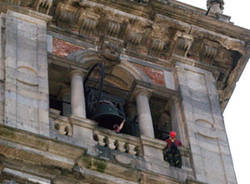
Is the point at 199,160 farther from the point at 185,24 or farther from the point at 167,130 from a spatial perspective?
the point at 185,24

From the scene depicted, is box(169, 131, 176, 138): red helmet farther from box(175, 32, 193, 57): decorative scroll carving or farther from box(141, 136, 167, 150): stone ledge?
box(175, 32, 193, 57): decorative scroll carving

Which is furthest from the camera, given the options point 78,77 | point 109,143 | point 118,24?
point 118,24

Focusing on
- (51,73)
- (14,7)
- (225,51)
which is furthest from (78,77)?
(225,51)

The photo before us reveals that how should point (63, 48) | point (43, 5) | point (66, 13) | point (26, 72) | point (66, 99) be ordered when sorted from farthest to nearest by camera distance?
point (66, 13), point (43, 5), point (63, 48), point (66, 99), point (26, 72)

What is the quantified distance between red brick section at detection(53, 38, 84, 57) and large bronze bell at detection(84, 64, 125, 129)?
3.11 feet

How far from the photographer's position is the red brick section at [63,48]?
25.3m

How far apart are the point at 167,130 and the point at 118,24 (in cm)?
295

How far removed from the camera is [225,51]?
27266 millimetres

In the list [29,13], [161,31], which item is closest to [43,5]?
[29,13]

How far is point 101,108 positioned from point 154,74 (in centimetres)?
291

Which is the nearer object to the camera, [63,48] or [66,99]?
[66,99]

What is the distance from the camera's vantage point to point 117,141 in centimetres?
2270

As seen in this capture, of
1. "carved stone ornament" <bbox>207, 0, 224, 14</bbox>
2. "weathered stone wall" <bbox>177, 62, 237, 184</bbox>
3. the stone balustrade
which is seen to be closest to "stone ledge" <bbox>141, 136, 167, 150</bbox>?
the stone balustrade

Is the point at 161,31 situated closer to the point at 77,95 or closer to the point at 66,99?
the point at 66,99
